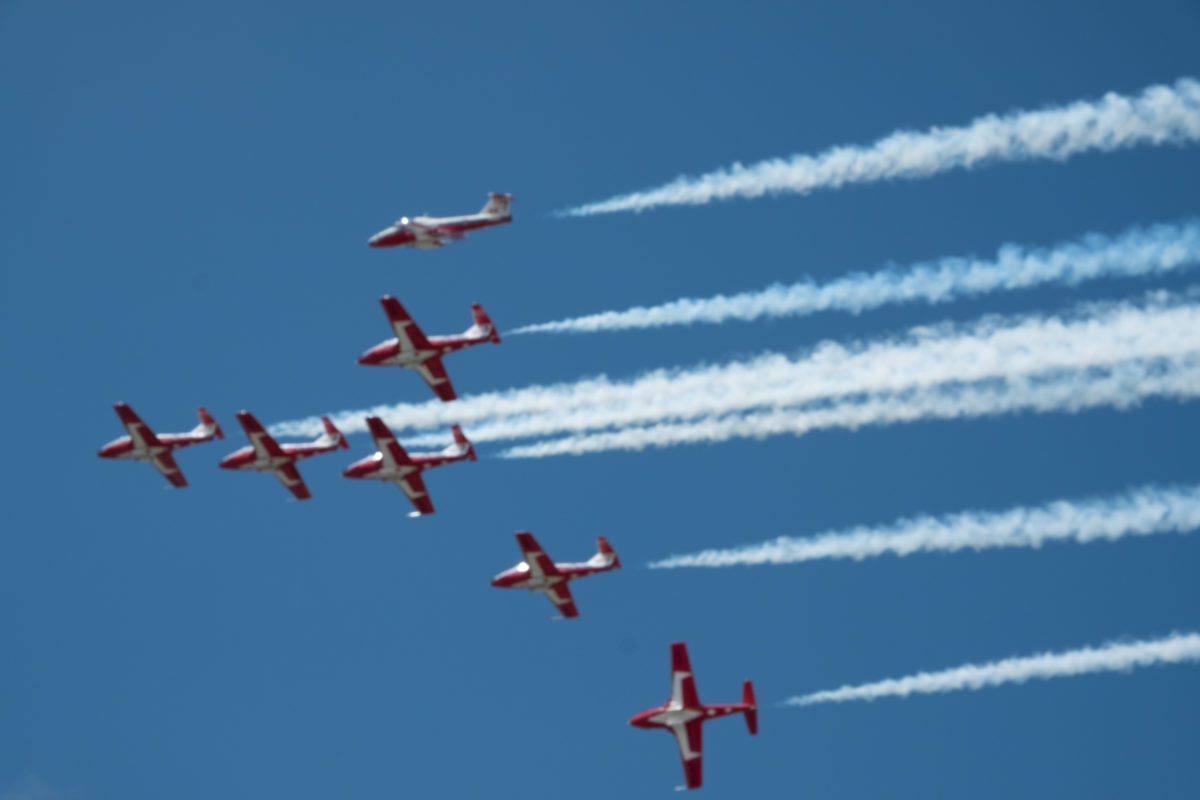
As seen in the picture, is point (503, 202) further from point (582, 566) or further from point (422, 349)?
point (582, 566)

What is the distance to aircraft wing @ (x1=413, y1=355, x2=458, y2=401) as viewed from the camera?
81.9 metres

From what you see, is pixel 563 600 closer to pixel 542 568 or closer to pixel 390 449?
pixel 542 568

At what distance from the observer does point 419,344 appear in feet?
266

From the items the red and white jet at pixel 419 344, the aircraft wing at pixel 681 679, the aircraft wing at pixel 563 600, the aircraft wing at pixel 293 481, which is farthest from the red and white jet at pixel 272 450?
the aircraft wing at pixel 681 679

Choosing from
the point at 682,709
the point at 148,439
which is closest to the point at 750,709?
the point at 682,709

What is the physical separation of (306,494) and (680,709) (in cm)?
1925

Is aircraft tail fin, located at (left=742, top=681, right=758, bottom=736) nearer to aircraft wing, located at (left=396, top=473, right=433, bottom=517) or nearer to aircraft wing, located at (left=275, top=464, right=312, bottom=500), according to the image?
aircraft wing, located at (left=396, top=473, right=433, bottom=517)

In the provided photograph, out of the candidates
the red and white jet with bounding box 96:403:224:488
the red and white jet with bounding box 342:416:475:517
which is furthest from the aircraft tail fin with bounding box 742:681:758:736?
the red and white jet with bounding box 96:403:224:488

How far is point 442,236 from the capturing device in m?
79.8

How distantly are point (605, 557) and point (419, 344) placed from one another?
37.2ft

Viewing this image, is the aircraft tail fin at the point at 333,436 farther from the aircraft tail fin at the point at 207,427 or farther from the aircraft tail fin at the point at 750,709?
the aircraft tail fin at the point at 750,709

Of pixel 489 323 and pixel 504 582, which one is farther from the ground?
pixel 489 323

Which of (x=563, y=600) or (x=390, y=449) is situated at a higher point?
(x=390, y=449)

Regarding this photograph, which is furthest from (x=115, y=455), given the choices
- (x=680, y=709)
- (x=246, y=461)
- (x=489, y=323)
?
(x=680, y=709)
